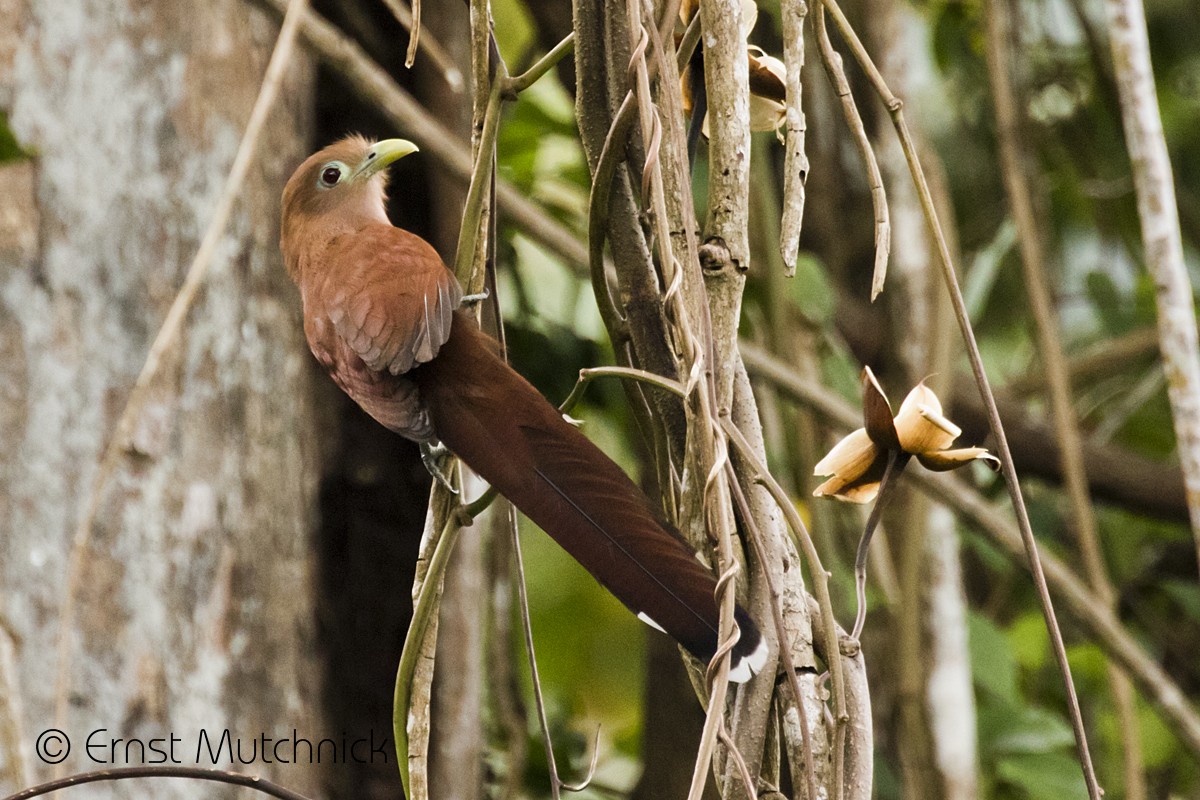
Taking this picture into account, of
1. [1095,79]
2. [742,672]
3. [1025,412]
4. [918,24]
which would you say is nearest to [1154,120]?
[742,672]

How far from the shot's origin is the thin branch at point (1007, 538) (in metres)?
1.71

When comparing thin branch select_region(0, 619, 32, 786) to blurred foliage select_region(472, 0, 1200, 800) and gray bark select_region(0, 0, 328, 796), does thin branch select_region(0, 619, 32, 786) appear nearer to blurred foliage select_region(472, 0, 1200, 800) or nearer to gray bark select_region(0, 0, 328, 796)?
gray bark select_region(0, 0, 328, 796)

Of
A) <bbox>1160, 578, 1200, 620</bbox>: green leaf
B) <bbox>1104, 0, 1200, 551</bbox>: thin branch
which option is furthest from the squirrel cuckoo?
<bbox>1160, 578, 1200, 620</bbox>: green leaf

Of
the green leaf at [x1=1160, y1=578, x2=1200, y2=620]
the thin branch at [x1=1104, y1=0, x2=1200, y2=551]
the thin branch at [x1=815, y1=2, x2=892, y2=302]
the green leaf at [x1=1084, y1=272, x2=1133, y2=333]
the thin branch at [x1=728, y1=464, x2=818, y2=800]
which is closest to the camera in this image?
the thin branch at [x1=728, y1=464, x2=818, y2=800]

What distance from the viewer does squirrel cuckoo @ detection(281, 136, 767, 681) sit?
0.71 m

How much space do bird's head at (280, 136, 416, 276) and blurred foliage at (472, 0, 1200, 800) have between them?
73cm

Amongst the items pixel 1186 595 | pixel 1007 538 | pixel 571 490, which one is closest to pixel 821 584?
pixel 571 490

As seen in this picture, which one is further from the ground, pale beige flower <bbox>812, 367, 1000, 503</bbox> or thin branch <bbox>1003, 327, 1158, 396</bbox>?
thin branch <bbox>1003, 327, 1158, 396</bbox>

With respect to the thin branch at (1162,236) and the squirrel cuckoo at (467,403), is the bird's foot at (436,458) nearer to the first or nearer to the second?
Result: the squirrel cuckoo at (467,403)

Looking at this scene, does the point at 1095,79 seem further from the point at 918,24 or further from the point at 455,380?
the point at 455,380

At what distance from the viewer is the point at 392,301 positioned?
91cm

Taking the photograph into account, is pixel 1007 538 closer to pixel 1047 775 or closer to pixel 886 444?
pixel 1047 775

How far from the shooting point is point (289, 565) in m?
1.70

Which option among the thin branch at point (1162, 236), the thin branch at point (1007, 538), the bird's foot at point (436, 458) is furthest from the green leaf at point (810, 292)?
the bird's foot at point (436, 458)
